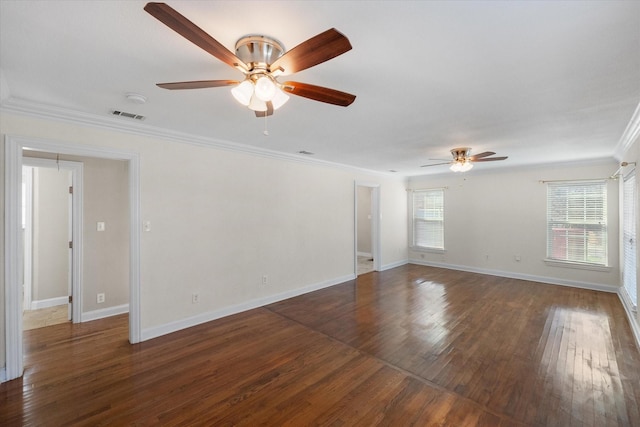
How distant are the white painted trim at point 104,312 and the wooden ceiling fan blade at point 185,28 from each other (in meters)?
4.20

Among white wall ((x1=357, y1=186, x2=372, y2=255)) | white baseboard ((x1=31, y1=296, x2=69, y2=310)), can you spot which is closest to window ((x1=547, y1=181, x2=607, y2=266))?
white wall ((x1=357, y1=186, x2=372, y2=255))

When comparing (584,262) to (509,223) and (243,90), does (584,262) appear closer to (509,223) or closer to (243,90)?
(509,223)

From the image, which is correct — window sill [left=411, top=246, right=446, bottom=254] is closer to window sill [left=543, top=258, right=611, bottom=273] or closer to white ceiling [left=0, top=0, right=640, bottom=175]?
window sill [left=543, top=258, right=611, bottom=273]

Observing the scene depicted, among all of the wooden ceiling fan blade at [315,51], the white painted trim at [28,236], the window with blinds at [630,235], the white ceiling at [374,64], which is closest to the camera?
the wooden ceiling fan blade at [315,51]

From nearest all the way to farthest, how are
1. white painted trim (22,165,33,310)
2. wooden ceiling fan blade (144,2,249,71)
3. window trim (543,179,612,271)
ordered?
wooden ceiling fan blade (144,2,249,71), white painted trim (22,165,33,310), window trim (543,179,612,271)

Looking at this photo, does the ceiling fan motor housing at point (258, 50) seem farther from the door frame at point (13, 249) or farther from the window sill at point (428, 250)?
the window sill at point (428, 250)

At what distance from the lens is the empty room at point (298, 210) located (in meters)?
1.51

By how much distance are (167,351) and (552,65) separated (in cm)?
417

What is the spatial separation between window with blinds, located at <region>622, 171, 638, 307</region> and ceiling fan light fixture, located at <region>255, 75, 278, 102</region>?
14.3 feet

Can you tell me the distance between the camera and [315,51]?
1.27 meters

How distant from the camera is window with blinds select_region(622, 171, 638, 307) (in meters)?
3.46

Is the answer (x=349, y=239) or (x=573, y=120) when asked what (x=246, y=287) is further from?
(x=573, y=120)

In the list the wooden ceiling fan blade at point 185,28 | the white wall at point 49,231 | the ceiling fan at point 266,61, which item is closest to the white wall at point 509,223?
the ceiling fan at point 266,61

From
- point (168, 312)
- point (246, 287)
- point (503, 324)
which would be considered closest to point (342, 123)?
point (246, 287)
